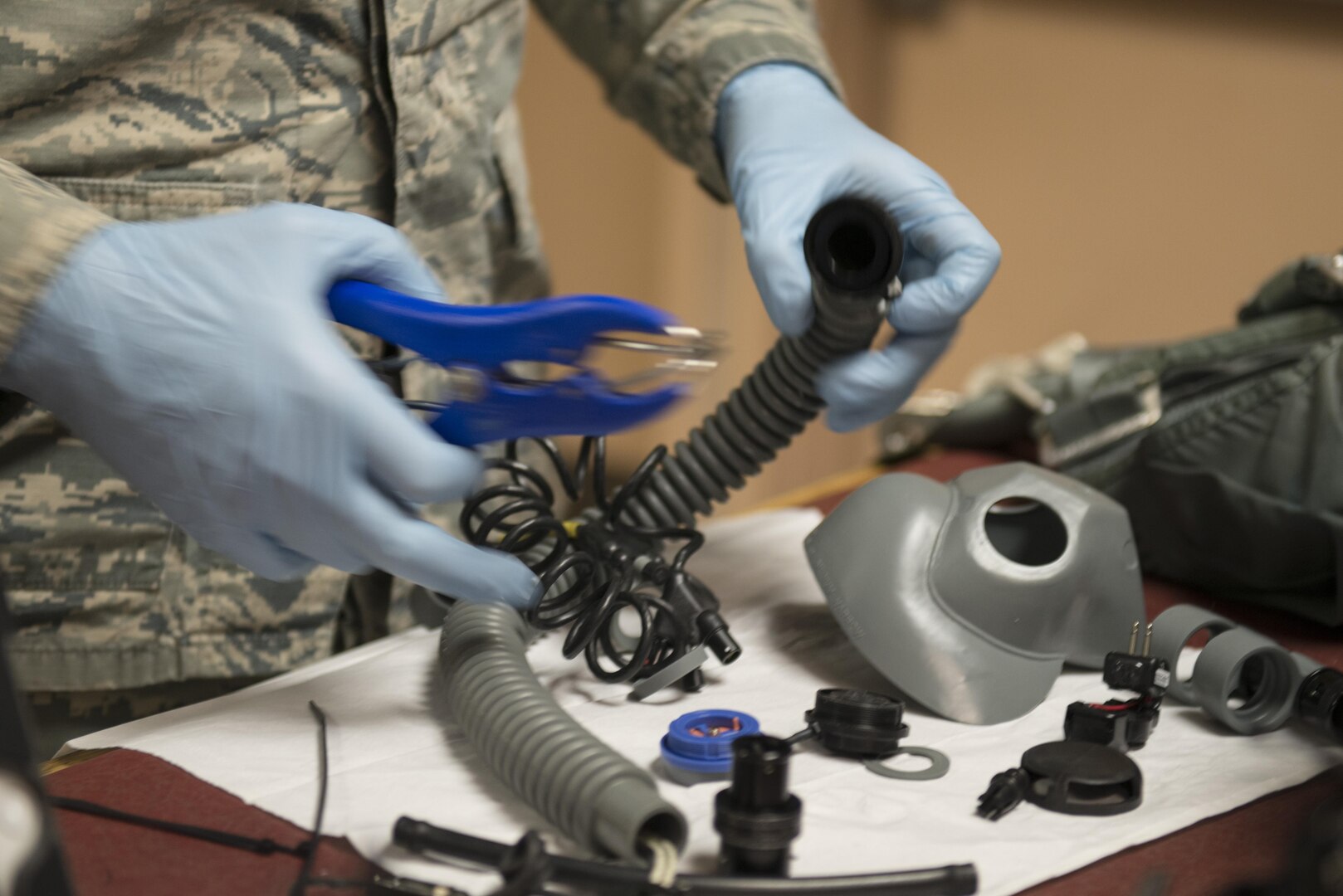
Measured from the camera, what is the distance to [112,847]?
1.95 ft

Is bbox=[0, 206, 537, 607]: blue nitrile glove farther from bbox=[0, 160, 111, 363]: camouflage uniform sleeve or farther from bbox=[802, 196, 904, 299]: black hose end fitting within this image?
bbox=[802, 196, 904, 299]: black hose end fitting

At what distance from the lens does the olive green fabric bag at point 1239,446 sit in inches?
36.7

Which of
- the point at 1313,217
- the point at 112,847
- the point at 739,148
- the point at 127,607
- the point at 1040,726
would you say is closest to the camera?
the point at 112,847

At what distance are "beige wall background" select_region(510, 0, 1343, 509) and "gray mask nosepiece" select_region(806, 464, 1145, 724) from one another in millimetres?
1065

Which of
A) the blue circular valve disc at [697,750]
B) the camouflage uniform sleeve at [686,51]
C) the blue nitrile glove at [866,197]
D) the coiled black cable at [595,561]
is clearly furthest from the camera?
the camouflage uniform sleeve at [686,51]

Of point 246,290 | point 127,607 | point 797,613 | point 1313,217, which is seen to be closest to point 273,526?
point 246,290

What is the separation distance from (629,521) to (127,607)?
389 mm

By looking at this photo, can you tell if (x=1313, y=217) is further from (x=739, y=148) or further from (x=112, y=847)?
(x=112, y=847)

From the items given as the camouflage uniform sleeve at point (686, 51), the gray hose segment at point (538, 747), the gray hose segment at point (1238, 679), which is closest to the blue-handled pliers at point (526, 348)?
the gray hose segment at point (538, 747)

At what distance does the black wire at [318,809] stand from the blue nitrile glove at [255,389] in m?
0.11

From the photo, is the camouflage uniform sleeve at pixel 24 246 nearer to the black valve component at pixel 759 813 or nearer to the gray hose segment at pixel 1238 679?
the black valve component at pixel 759 813

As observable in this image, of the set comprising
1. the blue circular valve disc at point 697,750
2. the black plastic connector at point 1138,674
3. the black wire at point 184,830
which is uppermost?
the black plastic connector at point 1138,674

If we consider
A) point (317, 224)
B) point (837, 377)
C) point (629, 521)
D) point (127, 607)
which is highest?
point (317, 224)

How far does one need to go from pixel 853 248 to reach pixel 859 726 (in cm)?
33
